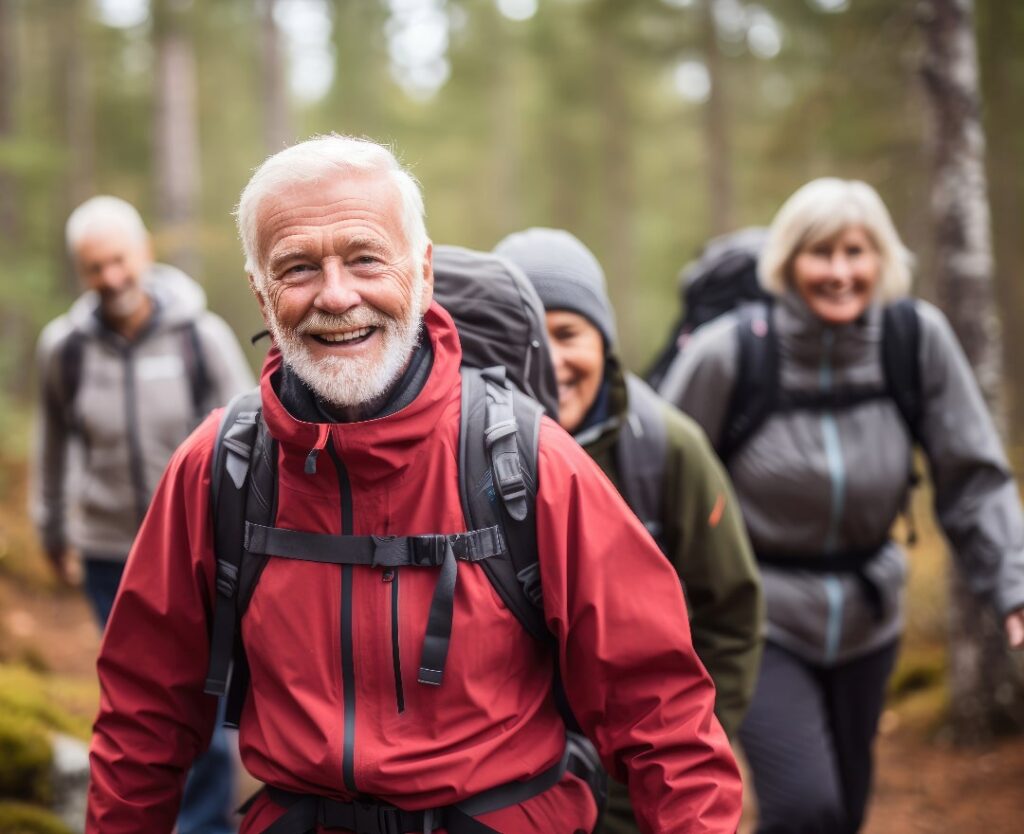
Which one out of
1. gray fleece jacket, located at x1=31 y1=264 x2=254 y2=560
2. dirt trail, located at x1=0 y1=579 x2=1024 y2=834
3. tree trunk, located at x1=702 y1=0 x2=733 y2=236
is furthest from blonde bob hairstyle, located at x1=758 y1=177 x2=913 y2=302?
tree trunk, located at x1=702 y1=0 x2=733 y2=236

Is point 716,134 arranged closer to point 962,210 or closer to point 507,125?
point 507,125

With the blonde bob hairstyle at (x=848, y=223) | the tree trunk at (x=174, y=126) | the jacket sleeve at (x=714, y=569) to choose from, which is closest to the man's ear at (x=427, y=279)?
the jacket sleeve at (x=714, y=569)

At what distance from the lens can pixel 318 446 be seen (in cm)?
207

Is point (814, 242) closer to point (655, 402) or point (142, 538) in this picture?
point (655, 402)

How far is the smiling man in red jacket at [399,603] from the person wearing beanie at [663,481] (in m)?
0.83

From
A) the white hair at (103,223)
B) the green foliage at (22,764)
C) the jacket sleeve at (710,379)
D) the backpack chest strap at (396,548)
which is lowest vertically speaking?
the green foliage at (22,764)

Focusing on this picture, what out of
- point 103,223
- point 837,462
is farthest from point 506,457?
point 103,223

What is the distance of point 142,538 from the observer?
2.39 meters

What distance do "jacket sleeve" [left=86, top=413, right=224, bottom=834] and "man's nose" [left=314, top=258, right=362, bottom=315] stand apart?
44 centimetres

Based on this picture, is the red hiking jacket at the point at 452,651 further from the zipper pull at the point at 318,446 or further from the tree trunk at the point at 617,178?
the tree trunk at the point at 617,178

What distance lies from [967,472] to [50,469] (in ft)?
14.9

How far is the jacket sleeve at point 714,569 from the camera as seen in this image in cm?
305

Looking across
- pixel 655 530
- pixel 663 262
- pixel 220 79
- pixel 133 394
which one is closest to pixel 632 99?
pixel 663 262

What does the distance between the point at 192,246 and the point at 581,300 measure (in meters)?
12.3
